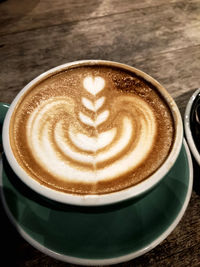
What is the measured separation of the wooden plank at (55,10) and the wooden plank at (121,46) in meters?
0.05

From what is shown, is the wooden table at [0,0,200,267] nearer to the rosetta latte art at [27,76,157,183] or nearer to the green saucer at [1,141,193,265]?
the green saucer at [1,141,193,265]

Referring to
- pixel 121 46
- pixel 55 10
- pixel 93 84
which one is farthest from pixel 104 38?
pixel 93 84

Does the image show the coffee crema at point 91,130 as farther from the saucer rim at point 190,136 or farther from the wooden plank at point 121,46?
the wooden plank at point 121,46

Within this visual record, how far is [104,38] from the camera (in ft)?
4.04

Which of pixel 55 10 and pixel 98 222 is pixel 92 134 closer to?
pixel 98 222

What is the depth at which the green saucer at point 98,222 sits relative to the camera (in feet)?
2.05

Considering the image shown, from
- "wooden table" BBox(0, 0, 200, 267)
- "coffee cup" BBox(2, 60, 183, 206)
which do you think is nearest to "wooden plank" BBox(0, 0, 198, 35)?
"wooden table" BBox(0, 0, 200, 267)

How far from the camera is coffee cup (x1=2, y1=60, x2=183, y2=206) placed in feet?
2.06

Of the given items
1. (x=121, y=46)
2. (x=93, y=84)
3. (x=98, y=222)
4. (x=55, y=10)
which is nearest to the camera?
(x=98, y=222)

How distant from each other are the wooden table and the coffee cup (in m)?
0.23

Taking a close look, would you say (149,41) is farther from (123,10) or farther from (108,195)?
(108,195)

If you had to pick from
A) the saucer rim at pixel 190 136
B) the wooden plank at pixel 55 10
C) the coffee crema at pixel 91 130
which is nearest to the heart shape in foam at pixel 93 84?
the coffee crema at pixel 91 130

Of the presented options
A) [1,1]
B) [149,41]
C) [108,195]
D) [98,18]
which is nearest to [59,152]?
[108,195]

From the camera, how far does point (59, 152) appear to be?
0.68 m
